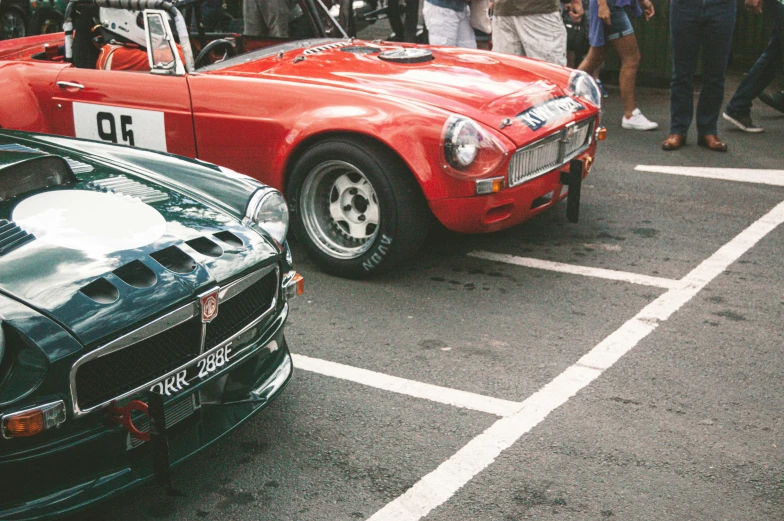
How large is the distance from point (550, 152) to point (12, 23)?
11.9m

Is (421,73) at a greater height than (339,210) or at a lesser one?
greater

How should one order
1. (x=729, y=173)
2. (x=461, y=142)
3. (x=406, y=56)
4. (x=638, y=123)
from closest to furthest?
(x=461, y=142) < (x=406, y=56) < (x=729, y=173) < (x=638, y=123)

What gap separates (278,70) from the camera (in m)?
5.08

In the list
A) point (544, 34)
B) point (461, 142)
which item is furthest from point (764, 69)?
point (461, 142)

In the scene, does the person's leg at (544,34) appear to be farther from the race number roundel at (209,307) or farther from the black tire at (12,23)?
the black tire at (12,23)

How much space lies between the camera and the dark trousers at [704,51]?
6965mm

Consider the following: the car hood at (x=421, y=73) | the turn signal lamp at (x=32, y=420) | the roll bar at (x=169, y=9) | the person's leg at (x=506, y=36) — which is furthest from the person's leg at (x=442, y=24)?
the turn signal lamp at (x=32, y=420)

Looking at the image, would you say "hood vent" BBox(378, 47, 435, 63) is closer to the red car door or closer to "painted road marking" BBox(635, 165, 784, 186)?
the red car door

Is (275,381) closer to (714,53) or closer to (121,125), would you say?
(121,125)

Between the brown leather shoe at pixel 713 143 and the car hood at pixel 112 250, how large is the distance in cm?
513

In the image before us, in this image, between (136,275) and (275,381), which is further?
(275,381)

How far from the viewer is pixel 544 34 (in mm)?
7410

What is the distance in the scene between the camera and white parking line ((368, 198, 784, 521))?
2.94 m

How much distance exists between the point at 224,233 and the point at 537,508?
1.33 metres
